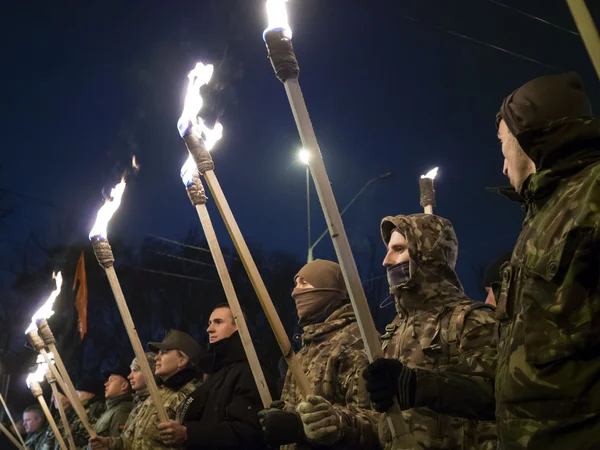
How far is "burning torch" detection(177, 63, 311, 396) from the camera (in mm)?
3361

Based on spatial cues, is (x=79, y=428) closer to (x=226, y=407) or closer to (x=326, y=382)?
(x=226, y=407)

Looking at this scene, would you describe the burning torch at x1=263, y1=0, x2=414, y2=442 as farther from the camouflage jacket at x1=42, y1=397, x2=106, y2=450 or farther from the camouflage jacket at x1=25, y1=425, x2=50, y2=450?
the camouflage jacket at x1=25, y1=425, x2=50, y2=450

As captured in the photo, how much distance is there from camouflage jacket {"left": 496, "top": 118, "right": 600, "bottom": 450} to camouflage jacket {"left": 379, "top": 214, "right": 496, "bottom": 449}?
32 cm

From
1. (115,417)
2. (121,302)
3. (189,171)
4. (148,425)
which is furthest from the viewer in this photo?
(115,417)

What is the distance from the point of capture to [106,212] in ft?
17.8

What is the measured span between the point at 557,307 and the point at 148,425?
5.49 metres

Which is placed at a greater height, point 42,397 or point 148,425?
point 42,397

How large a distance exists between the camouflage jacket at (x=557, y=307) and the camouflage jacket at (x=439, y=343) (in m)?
0.32

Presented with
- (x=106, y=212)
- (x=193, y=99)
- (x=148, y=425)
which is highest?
(x=193, y=99)

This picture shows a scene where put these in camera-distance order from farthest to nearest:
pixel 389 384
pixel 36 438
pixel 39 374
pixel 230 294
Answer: pixel 36 438, pixel 39 374, pixel 230 294, pixel 389 384

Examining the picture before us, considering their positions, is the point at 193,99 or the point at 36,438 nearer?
the point at 193,99

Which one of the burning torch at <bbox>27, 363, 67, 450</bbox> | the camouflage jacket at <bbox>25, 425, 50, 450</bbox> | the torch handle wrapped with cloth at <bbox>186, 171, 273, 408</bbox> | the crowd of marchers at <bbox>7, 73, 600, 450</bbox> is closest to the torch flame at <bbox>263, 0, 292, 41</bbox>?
the crowd of marchers at <bbox>7, 73, 600, 450</bbox>

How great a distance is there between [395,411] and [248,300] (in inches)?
690

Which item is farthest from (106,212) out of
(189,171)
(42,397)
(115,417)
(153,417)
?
(115,417)
